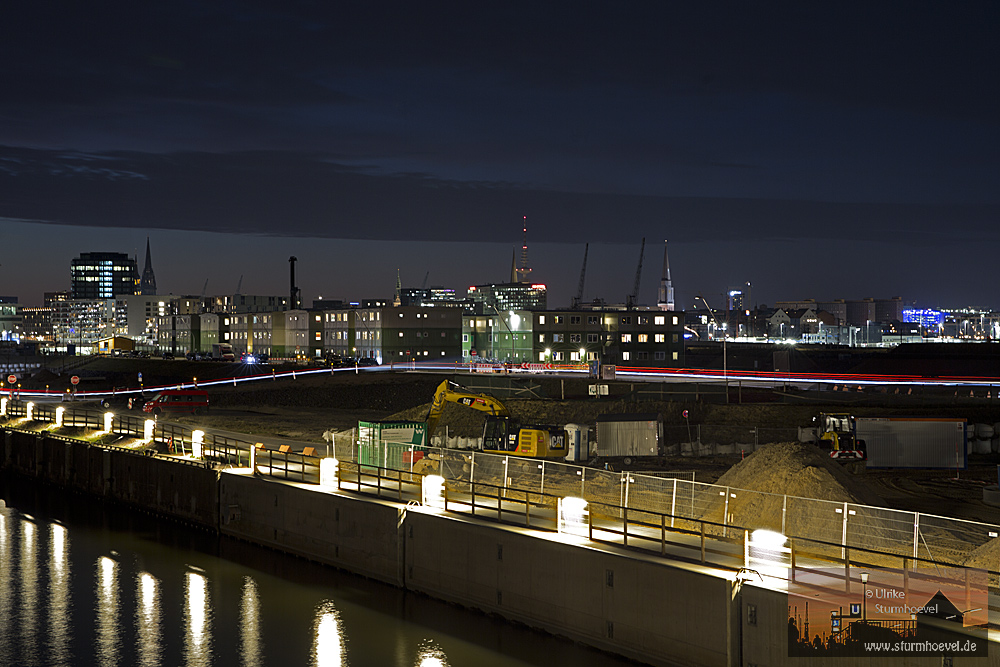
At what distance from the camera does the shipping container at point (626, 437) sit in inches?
2092

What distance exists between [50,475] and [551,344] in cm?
8009

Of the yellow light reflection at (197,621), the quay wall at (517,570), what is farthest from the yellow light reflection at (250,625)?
the quay wall at (517,570)

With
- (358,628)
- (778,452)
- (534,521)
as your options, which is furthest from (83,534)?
(778,452)

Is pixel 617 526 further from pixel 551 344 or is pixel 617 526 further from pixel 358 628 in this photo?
pixel 551 344

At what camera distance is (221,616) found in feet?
109

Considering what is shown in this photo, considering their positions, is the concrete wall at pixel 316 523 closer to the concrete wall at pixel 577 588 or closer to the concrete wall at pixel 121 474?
the concrete wall at pixel 577 588

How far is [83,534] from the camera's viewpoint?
4841 cm

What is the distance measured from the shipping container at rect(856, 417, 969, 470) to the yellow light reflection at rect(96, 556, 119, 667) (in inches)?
1400

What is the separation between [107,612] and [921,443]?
125 ft

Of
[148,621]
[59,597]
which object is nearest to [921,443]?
[148,621]

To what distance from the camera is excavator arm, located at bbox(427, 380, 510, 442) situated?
6047 centimetres

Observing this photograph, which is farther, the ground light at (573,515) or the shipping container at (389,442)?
the shipping container at (389,442)

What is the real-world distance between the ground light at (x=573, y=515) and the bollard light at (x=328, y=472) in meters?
12.6

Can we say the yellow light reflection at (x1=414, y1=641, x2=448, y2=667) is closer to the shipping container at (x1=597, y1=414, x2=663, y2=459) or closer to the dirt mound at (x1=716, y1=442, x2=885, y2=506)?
the dirt mound at (x1=716, y1=442, x2=885, y2=506)
